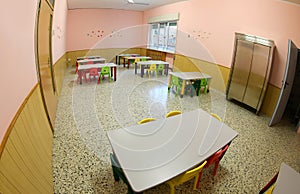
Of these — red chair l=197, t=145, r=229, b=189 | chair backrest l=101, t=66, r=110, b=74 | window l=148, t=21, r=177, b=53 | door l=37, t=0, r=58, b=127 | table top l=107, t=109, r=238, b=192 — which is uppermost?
window l=148, t=21, r=177, b=53

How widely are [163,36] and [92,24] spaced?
318 centimetres

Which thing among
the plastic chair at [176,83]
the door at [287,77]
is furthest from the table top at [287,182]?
the plastic chair at [176,83]

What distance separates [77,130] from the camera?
96.7 inches

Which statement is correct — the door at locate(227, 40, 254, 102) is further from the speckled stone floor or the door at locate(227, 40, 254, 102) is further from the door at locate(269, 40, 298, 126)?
the door at locate(269, 40, 298, 126)

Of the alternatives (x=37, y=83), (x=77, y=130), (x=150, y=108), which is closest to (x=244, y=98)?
(x=150, y=108)

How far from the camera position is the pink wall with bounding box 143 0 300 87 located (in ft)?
9.50

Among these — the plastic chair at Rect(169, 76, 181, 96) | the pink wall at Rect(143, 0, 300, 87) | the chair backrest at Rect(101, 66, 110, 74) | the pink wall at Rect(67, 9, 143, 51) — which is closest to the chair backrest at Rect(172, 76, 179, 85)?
the plastic chair at Rect(169, 76, 181, 96)

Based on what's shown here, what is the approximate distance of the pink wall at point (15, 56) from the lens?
957 millimetres

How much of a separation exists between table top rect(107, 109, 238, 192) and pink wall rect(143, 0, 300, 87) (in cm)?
238

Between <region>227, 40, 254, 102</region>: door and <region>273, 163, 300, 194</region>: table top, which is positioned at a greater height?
<region>227, 40, 254, 102</region>: door

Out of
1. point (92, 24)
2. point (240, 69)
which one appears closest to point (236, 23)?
point (240, 69)

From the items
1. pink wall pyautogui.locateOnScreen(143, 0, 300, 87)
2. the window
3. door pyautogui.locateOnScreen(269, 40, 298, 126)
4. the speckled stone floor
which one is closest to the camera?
the speckled stone floor

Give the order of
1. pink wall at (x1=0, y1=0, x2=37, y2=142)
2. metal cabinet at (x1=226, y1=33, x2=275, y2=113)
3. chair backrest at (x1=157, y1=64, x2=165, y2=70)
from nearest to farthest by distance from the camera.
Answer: pink wall at (x1=0, y1=0, x2=37, y2=142) < metal cabinet at (x1=226, y1=33, x2=275, y2=113) < chair backrest at (x1=157, y1=64, x2=165, y2=70)

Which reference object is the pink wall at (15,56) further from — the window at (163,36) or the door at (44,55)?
the window at (163,36)
